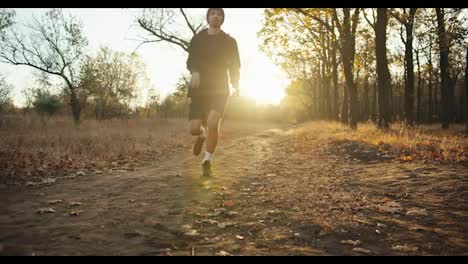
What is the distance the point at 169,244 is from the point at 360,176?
3.72 meters

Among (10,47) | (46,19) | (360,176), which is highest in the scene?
(46,19)

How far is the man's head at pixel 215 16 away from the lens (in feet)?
16.7

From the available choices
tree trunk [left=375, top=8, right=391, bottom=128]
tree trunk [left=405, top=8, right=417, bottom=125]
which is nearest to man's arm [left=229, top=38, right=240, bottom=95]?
tree trunk [left=375, top=8, right=391, bottom=128]

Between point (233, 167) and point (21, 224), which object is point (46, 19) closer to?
point (233, 167)

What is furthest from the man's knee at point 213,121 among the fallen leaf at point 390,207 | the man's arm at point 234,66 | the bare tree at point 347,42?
the bare tree at point 347,42

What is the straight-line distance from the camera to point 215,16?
5.10 m

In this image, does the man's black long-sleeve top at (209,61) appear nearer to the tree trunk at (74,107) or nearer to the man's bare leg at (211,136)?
the man's bare leg at (211,136)

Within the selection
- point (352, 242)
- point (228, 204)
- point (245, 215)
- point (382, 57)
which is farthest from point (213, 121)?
point (382, 57)

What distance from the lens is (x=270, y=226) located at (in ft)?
9.16

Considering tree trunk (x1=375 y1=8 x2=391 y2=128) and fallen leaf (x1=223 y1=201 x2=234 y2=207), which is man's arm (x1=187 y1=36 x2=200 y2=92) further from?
tree trunk (x1=375 y1=8 x2=391 y2=128)

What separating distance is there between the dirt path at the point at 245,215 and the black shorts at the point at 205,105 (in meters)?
1.03

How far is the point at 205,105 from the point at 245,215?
2.63m
